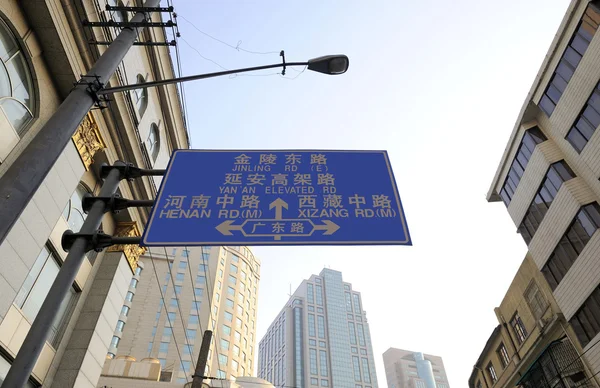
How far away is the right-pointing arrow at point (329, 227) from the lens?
452cm

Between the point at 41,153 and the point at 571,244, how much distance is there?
20.8 meters

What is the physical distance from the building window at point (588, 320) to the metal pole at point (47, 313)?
1913 cm

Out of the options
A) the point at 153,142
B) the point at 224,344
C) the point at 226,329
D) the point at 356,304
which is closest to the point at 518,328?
the point at 153,142

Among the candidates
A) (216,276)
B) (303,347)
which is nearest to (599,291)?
(216,276)

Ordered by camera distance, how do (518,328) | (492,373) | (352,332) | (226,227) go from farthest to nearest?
1. (352,332)
2. (492,373)
3. (518,328)
4. (226,227)

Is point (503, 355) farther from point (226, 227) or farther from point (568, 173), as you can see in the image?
point (226, 227)

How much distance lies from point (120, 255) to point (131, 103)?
520 centimetres

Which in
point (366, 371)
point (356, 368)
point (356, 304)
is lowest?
point (366, 371)

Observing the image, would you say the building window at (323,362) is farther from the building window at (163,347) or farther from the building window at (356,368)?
the building window at (163,347)

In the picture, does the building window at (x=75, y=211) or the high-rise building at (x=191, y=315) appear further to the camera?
the high-rise building at (x=191, y=315)

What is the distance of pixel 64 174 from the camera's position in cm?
1017

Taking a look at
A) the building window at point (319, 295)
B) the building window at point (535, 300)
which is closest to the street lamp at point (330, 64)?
the building window at point (535, 300)

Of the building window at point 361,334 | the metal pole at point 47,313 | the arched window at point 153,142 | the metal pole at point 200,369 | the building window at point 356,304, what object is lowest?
the metal pole at point 47,313

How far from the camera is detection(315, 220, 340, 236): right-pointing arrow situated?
4517 mm
